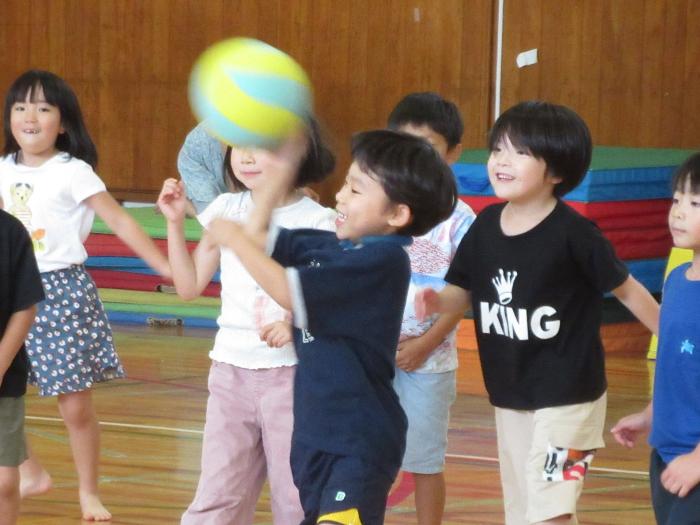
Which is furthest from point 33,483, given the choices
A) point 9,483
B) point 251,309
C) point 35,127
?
point 251,309

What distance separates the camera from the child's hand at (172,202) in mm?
3461

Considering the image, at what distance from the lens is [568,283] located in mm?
3469

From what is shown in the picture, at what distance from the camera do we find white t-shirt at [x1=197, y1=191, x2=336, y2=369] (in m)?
3.63

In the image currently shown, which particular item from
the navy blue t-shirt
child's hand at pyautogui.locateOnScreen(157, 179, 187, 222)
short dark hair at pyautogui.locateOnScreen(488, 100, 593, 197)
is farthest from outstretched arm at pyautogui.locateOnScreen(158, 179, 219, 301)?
short dark hair at pyautogui.locateOnScreen(488, 100, 593, 197)

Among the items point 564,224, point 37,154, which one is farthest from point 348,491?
point 37,154

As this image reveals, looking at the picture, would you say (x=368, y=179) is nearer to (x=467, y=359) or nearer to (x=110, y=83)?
(x=467, y=359)

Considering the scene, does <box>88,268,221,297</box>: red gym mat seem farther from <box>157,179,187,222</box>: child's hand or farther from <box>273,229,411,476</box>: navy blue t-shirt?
<box>273,229,411,476</box>: navy blue t-shirt

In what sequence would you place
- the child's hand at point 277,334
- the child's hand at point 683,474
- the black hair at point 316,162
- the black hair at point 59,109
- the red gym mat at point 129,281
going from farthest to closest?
the red gym mat at point 129,281
the black hair at point 59,109
the black hair at point 316,162
the child's hand at point 277,334
the child's hand at point 683,474

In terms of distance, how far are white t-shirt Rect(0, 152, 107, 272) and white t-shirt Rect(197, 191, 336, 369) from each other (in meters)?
1.03

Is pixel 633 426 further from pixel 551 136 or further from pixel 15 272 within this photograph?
pixel 15 272

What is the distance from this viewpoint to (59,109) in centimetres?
474

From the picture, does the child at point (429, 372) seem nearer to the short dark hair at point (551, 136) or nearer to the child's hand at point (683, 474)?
the short dark hair at point (551, 136)

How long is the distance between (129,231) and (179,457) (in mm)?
1464

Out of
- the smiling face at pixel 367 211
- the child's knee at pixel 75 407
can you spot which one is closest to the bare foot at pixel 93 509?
the child's knee at pixel 75 407
